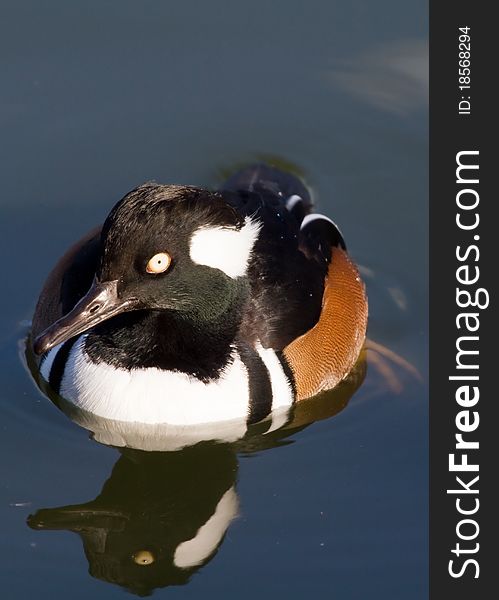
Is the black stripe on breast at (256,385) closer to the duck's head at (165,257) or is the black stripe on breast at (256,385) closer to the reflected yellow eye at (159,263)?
the duck's head at (165,257)

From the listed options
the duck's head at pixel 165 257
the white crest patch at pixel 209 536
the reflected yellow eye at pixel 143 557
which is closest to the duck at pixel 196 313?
the duck's head at pixel 165 257

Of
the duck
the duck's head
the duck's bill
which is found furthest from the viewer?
the duck's bill

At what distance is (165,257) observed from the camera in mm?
8156

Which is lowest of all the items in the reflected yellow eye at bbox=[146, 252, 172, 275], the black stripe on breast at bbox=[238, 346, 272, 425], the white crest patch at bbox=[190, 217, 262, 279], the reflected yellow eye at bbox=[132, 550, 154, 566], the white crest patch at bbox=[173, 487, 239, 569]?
the reflected yellow eye at bbox=[132, 550, 154, 566]

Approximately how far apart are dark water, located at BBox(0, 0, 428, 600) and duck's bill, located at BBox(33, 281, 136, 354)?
1.04m

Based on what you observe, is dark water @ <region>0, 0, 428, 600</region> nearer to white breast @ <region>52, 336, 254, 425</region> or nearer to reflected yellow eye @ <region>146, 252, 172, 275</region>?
white breast @ <region>52, 336, 254, 425</region>

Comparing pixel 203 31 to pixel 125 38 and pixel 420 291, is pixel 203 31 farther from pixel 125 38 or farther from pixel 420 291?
pixel 420 291

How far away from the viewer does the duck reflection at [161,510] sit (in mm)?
8219

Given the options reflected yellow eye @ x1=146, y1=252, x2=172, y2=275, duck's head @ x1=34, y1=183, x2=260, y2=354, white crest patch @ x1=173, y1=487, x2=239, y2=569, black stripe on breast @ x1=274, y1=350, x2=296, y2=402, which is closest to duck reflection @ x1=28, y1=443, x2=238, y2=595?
white crest patch @ x1=173, y1=487, x2=239, y2=569

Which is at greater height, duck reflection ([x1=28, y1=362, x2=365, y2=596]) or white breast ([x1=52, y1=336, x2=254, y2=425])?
white breast ([x1=52, y1=336, x2=254, y2=425])

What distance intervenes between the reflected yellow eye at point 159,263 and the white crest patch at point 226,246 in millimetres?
151

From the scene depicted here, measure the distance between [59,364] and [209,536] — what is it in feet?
5.16

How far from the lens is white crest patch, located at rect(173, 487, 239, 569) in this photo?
27.3ft

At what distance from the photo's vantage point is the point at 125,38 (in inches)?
483
